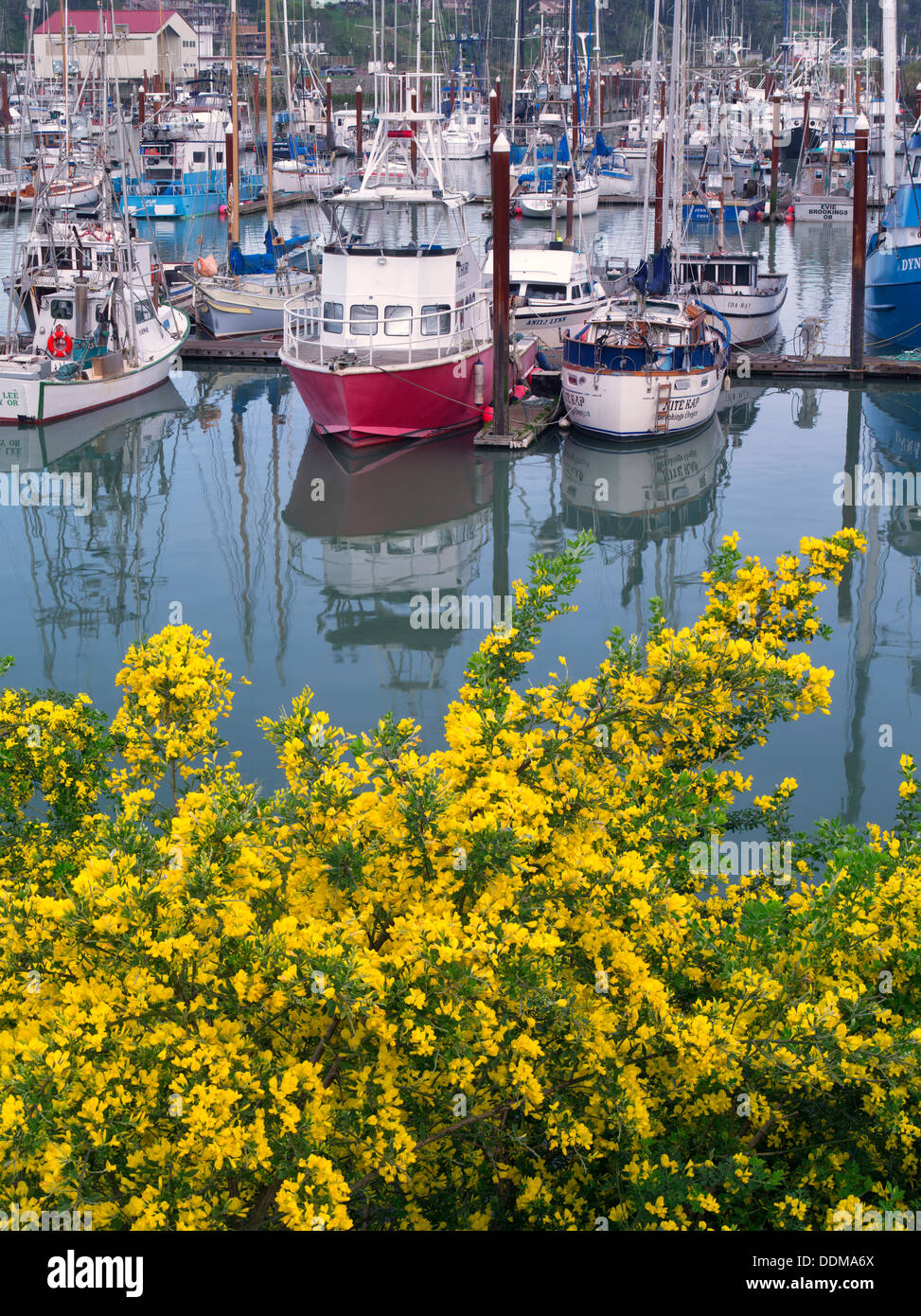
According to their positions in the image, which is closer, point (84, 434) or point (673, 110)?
point (84, 434)

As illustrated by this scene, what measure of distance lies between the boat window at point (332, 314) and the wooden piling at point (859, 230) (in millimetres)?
11790

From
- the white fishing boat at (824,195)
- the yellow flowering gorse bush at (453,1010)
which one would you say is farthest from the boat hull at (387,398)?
the white fishing boat at (824,195)

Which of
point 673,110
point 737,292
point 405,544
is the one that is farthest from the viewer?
point 737,292

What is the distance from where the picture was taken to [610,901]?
6.76 meters

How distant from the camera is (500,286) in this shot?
26359 millimetres

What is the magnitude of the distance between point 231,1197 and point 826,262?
53453 millimetres

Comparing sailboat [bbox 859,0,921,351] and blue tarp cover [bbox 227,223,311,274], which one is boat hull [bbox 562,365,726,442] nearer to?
sailboat [bbox 859,0,921,351]

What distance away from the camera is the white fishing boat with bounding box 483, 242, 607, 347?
34.8 m

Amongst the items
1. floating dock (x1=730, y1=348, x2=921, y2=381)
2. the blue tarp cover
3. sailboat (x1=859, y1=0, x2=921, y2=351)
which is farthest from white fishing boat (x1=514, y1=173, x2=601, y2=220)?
floating dock (x1=730, y1=348, x2=921, y2=381)

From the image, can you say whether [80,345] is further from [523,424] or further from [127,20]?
[127,20]

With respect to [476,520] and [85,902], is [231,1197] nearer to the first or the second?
[85,902]

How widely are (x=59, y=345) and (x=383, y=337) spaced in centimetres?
779

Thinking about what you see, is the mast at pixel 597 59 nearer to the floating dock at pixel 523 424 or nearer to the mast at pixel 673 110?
the mast at pixel 673 110

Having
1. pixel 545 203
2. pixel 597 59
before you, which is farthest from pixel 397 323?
pixel 597 59
